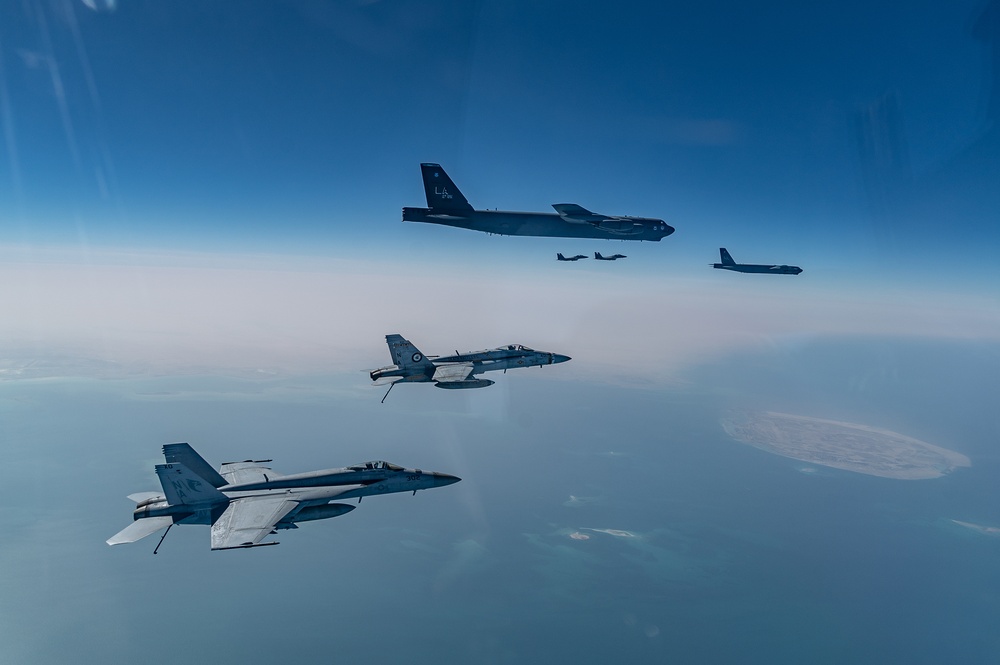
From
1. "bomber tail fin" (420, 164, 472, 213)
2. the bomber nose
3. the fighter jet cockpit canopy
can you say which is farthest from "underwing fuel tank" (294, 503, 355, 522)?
"bomber tail fin" (420, 164, 472, 213)

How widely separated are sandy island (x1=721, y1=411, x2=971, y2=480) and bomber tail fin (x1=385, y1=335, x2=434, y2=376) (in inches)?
6040

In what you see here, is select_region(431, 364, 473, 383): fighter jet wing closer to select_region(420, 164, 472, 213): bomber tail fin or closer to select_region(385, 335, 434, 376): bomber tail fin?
select_region(385, 335, 434, 376): bomber tail fin

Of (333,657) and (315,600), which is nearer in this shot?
(333,657)

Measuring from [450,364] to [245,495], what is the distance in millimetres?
17480

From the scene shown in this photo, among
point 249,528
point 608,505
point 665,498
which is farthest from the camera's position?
point 665,498

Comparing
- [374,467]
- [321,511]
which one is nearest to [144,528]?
[321,511]

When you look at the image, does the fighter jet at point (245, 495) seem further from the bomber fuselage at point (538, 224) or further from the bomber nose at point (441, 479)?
the bomber fuselage at point (538, 224)

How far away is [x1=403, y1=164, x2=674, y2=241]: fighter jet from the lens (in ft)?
90.3

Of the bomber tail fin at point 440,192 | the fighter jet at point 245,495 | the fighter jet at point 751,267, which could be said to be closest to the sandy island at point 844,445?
the fighter jet at point 751,267

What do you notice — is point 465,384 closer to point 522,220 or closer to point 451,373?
point 451,373

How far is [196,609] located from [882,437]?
680 ft

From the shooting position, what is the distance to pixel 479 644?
63.2m

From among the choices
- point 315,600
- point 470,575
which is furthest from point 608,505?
point 315,600

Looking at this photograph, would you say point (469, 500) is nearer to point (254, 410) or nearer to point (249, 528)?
point (254, 410)
